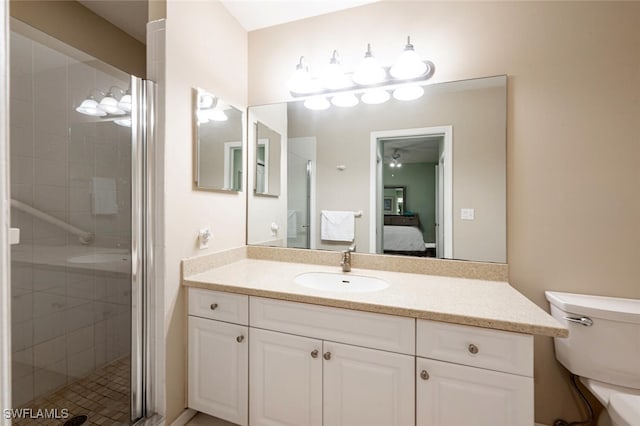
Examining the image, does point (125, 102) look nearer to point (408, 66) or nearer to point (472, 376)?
point (408, 66)

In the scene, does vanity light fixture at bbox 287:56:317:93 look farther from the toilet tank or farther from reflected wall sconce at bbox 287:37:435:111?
the toilet tank

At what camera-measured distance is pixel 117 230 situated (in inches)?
51.8

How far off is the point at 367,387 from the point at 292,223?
107 centimetres

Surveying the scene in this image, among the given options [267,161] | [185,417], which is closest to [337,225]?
[267,161]

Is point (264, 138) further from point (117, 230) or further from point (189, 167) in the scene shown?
point (117, 230)

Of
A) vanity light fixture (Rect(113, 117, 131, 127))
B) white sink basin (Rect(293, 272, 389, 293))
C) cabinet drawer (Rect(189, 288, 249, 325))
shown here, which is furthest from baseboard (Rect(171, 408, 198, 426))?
vanity light fixture (Rect(113, 117, 131, 127))

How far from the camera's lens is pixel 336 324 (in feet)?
3.91

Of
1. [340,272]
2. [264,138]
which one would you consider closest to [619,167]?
[340,272]

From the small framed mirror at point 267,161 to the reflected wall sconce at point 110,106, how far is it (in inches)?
32.3

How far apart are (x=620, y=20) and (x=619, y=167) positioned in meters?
0.69

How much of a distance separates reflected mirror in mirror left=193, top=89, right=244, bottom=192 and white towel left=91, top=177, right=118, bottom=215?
373mm

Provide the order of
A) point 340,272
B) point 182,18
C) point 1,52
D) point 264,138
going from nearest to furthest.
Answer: point 1,52 → point 182,18 → point 340,272 → point 264,138

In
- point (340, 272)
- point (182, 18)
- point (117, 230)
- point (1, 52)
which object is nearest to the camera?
point (1, 52)

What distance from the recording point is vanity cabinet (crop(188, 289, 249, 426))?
1.34 metres
